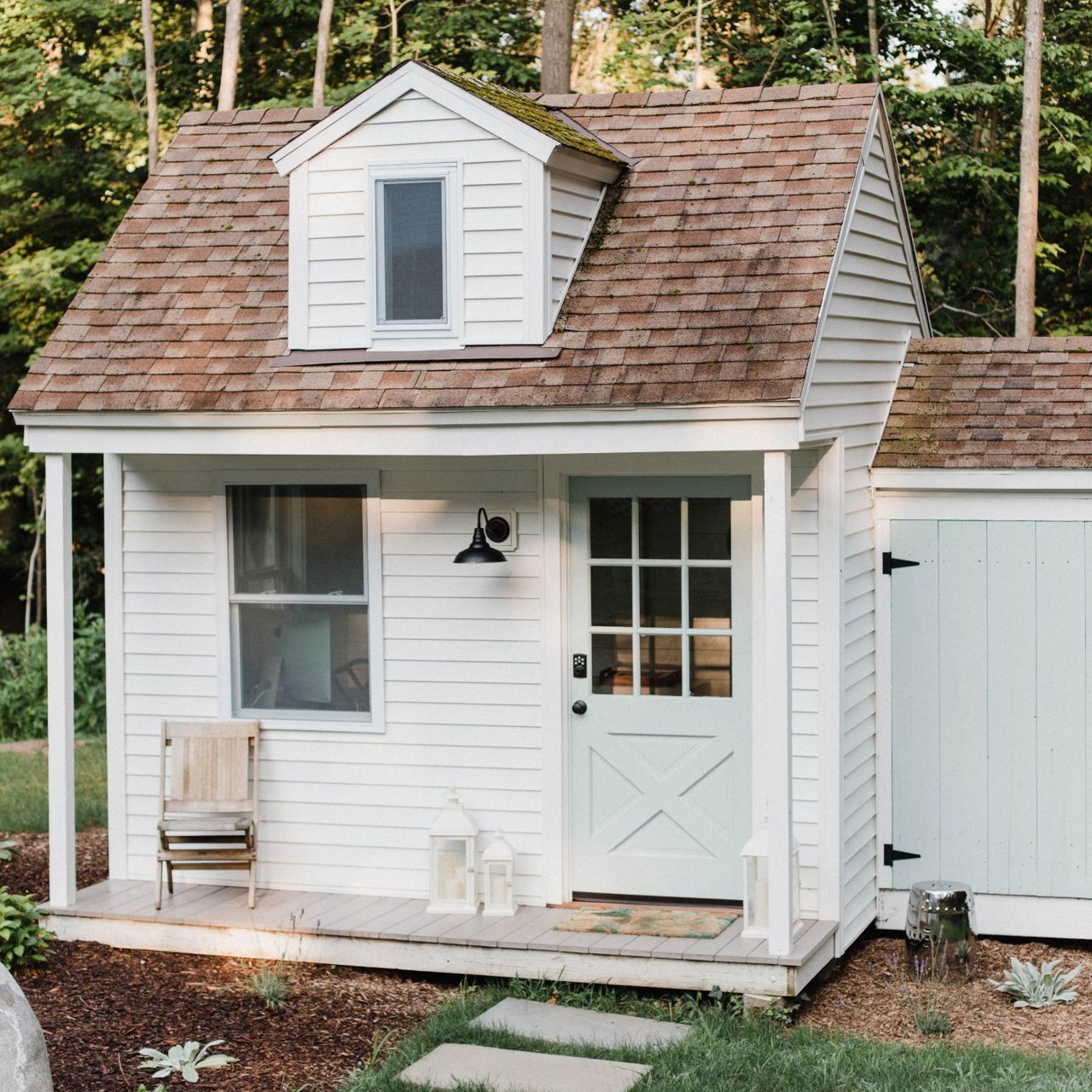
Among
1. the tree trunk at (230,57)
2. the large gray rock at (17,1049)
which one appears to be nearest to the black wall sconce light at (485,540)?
the large gray rock at (17,1049)

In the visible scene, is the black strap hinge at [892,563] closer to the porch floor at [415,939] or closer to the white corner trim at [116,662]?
the porch floor at [415,939]

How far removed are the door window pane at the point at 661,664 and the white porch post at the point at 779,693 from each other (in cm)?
96

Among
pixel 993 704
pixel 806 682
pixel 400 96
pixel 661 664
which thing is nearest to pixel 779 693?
pixel 806 682

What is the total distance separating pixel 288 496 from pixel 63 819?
6.36ft

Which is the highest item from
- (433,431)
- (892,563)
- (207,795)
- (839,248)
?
(839,248)

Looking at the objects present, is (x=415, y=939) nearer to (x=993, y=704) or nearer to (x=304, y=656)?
(x=304, y=656)

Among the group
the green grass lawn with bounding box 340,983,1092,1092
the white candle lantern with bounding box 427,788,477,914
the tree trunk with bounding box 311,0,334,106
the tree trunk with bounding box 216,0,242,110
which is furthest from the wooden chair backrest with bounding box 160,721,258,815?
the tree trunk with bounding box 311,0,334,106

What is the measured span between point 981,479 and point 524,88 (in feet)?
41.1

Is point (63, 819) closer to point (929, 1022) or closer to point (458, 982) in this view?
point (458, 982)

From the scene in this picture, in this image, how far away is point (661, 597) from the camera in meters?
7.55

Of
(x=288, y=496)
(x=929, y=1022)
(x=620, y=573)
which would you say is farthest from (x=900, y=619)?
(x=288, y=496)

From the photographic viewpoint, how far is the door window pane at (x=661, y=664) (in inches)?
297

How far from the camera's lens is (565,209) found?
7316 mm

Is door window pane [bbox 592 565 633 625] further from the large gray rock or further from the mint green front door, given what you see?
the large gray rock
